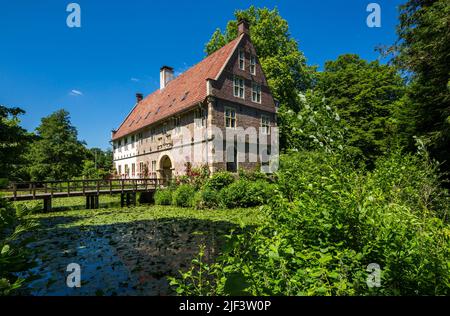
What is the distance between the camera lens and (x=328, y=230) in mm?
3125

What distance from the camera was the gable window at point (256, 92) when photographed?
24203mm

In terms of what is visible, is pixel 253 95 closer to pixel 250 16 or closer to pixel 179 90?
pixel 179 90

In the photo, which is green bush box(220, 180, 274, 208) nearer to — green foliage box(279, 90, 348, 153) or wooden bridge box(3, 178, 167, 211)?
wooden bridge box(3, 178, 167, 211)

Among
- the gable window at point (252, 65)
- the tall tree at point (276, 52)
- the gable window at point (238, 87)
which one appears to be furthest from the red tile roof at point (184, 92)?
the tall tree at point (276, 52)

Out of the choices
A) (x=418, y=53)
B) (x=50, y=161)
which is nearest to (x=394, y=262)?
(x=418, y=53)

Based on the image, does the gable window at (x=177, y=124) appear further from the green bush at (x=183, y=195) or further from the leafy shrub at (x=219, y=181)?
the leafy shrub at (x=219, y=181)

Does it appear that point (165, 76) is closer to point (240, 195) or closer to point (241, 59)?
point (241, 59)

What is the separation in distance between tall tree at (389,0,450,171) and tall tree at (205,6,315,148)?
1538cm

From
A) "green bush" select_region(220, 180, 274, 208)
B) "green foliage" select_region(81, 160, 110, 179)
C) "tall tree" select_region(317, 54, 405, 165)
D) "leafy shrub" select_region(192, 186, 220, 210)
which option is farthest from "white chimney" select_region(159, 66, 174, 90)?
"green bush" select_region(220, 180, 274, 208)

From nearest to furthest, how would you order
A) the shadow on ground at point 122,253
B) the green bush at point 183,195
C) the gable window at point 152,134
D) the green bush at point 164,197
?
1. the shadow on ground at point 122,253
2. the green bush at point 183,195
3. the green bush at point 164,197
4. the gable window at point 152,134

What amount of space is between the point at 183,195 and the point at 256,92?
12669mm

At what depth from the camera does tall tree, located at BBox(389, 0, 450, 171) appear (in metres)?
10.1

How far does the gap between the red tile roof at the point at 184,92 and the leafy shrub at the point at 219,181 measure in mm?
6747

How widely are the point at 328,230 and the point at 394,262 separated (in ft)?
2.44
